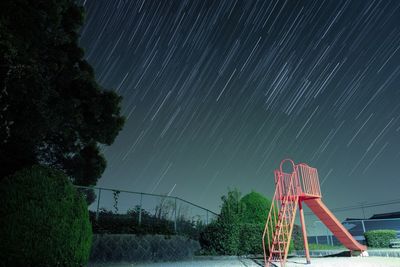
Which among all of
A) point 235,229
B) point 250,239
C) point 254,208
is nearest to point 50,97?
point 235,229

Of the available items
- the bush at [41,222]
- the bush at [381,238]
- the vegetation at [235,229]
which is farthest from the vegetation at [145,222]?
the bush at [381,238]

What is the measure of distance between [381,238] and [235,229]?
40.6 feet

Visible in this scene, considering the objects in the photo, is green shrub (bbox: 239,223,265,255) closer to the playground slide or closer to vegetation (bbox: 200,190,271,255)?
vegetation (bbox: 200,190,271,255)

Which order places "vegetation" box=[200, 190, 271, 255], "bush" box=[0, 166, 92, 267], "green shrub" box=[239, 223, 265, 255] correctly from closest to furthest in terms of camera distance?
"bush" box=[0, 166, 92, 267] < "vegetation" box=[200, 190, 271, 255] < "green shrub" box=[239, 223, 265, 255]

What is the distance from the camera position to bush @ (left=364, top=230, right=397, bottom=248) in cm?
2098

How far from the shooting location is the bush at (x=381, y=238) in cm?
2098

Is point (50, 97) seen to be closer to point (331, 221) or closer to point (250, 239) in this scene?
point (250, 239)

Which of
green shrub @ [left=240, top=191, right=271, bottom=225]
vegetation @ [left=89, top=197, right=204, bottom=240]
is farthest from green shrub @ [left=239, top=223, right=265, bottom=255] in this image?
vegetation @ [left=89, top=197, right=204, bottom=240]

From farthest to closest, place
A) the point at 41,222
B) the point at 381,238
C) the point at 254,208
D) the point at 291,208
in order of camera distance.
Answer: the point at 381,238
the point at 254,208
the point at 291,208
the point at 41,222

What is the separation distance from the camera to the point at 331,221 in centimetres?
1435

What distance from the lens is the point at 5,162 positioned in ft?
40.4

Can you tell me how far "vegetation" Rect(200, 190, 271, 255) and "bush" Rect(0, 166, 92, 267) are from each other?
7855 millimetres

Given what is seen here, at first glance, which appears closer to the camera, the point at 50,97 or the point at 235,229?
the point at 50,97

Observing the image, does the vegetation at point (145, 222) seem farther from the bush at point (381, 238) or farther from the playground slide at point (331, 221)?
the bush at point (381, 238)
